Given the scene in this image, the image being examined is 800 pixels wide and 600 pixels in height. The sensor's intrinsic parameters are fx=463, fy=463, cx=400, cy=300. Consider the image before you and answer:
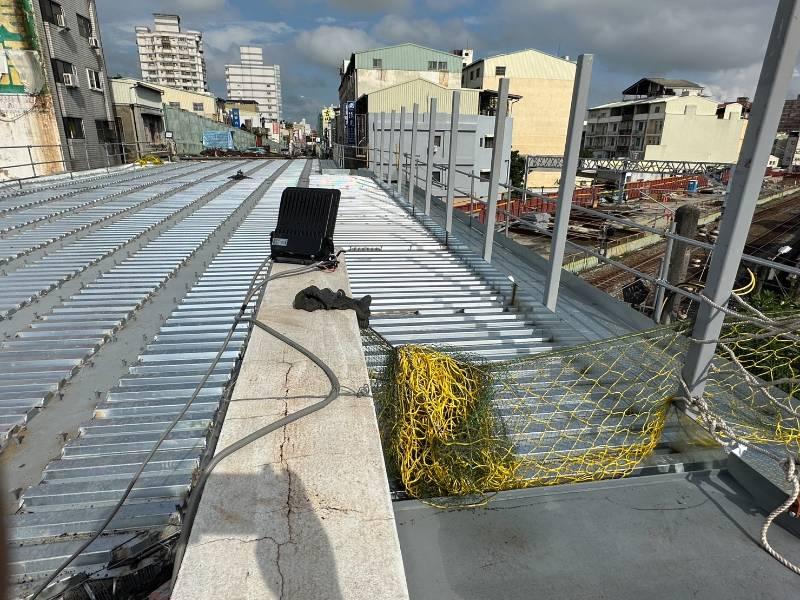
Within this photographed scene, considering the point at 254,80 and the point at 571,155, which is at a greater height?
the point at 254,80

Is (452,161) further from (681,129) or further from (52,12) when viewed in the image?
(681,129)

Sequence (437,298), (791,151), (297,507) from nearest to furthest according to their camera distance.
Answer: (297,507) → (437,298) → (791,151)

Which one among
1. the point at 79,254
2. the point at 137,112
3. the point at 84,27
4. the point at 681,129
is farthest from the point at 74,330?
the point at 681,129

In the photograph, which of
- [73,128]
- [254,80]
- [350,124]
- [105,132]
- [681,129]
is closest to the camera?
[73,128]

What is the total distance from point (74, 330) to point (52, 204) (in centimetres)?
771

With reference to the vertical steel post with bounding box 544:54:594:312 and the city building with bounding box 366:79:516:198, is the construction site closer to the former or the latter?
the vertical steel post with bounding box 544:54:594:312

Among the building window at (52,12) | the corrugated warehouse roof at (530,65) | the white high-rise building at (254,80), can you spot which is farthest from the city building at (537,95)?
the white high-rise building at (254,80)

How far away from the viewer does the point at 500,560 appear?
1.99m

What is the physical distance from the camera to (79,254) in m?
6.15

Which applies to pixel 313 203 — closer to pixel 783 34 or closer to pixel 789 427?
pixel 783 34

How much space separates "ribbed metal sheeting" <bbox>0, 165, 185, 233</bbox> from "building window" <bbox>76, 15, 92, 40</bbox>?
19566 mm

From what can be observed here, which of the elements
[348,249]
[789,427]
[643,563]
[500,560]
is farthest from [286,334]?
[348,249]

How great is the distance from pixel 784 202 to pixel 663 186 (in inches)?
717

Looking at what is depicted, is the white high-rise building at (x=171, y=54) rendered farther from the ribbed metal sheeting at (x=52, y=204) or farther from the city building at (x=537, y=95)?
the ribbed metal sheeting at (x=52, y=204)
